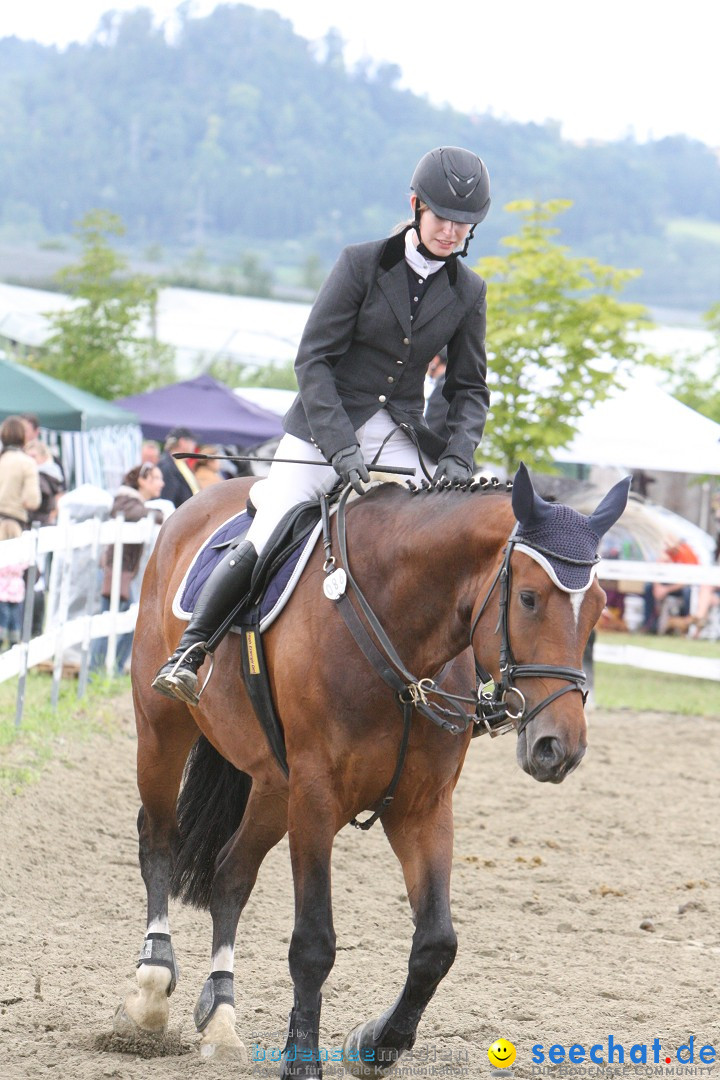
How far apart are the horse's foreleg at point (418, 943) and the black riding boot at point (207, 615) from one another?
90 cm

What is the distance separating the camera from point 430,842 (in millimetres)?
3982

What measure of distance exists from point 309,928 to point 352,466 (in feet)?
4.62

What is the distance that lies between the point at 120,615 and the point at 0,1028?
6.71m

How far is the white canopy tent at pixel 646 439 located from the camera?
15461 millimetres

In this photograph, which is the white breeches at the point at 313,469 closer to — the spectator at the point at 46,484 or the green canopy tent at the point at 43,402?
the spectator at the point at 46,484

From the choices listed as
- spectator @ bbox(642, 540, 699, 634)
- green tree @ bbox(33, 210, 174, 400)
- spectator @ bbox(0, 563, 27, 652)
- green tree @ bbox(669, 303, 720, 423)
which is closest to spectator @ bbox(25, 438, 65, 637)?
spectator @ bbox(0, 563, 27, 652)

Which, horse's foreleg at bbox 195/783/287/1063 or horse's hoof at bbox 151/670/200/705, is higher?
horse's hoof at bbox 151/670/200/705

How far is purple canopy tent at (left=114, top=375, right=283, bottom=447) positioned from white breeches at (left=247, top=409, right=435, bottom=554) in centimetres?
1442

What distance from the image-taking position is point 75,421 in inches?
647

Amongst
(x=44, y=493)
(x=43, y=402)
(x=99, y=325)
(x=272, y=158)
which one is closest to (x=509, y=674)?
(x=44, y=493)

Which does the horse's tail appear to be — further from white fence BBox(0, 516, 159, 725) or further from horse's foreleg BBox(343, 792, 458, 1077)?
white fence BBox(0, 516, 159, 725)

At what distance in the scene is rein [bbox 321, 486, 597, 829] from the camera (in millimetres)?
3426

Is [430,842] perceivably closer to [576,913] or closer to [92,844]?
[576,913]

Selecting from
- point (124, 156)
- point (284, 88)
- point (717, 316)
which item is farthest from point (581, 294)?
point (284, 88)
